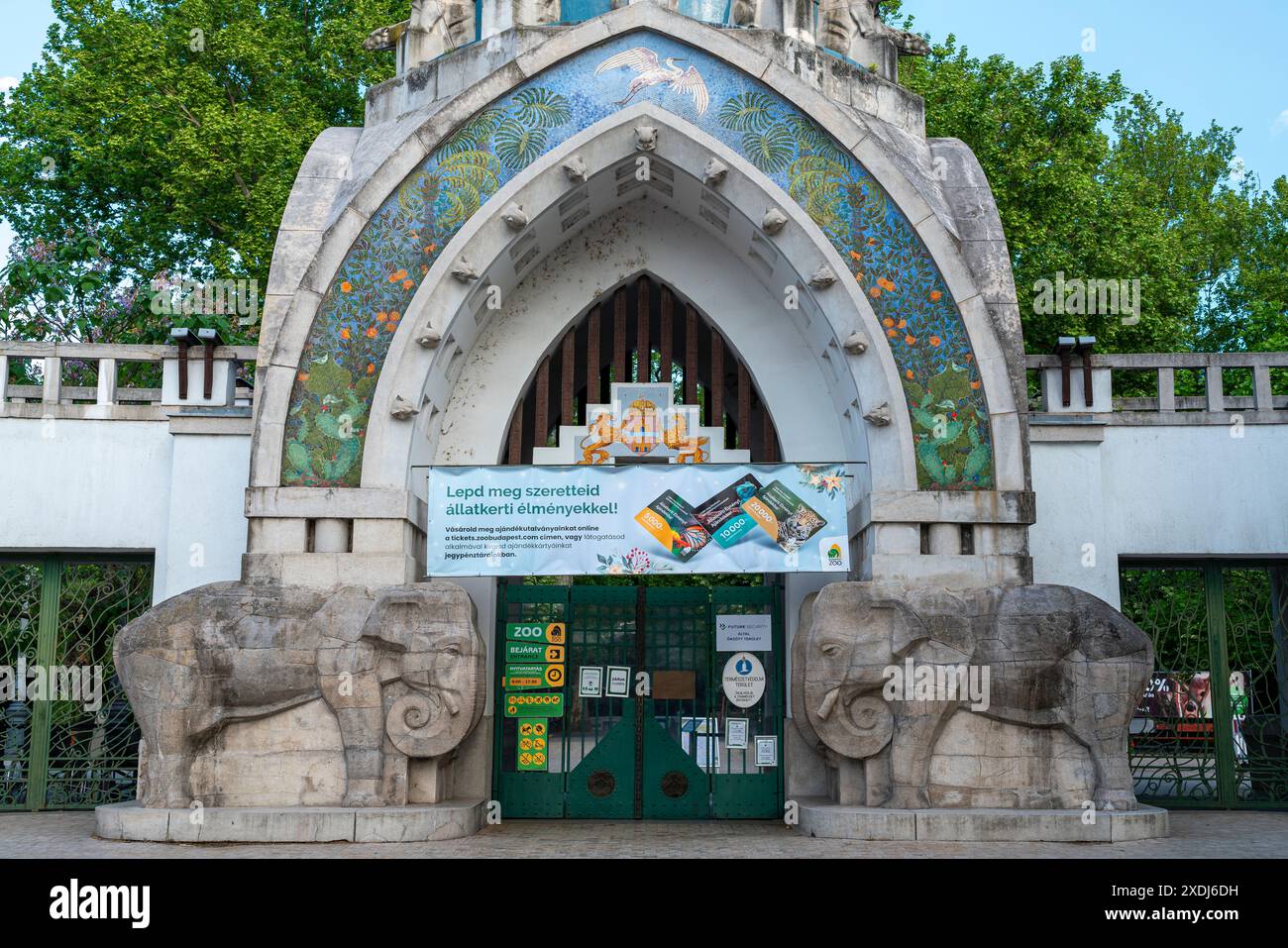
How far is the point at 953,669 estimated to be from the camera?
11.3m

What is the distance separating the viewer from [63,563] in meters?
13.9

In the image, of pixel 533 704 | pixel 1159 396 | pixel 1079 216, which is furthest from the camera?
pixel 1079 216

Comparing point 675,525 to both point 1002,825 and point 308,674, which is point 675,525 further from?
point 1002,825

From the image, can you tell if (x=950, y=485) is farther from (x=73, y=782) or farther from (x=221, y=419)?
(x=73, y=782)

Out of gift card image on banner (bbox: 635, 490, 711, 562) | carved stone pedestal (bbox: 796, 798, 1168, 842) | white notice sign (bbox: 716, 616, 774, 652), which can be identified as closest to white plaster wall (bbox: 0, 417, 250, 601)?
gift card image on banner (bbox: 635, 490, 711, 562)

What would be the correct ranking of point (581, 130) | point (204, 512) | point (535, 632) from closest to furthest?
point (581, 130), point (204, 512), point (535, 632)

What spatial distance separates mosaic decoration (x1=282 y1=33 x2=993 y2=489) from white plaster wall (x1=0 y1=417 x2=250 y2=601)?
5.83ft

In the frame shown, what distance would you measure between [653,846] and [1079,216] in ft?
53.5

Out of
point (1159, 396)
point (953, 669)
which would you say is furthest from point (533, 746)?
point (1159, 396)

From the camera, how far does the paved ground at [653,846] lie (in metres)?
10.2

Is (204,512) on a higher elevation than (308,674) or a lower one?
higher

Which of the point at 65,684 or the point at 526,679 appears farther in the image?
the point at 65,684

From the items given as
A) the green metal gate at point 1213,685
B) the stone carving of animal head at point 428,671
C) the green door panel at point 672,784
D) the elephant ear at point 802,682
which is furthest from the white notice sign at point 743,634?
the green metal gate at point 1213,685

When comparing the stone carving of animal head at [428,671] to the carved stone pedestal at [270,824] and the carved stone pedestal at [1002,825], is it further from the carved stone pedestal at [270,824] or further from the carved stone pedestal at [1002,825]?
the carved stone pedestal at [1002,825]
